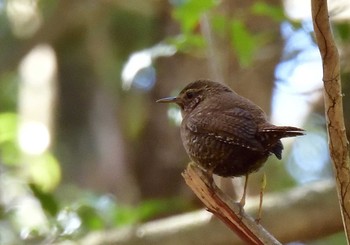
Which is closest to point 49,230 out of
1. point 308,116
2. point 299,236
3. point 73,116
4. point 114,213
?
point 114,213

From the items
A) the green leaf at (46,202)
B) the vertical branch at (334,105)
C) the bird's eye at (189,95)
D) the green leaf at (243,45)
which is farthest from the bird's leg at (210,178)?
the green leaf at (46,202)

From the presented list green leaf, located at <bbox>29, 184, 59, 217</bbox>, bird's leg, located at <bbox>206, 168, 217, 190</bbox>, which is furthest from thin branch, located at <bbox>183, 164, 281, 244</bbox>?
green leaf, located at <bbox>29, 184, 59, 217</bbox>

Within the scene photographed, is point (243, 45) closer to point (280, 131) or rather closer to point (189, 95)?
point (189, 95)

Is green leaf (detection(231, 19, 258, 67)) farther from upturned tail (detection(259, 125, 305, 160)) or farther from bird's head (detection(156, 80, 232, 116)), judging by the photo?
upturned tail (detection(259, 125, 305, 160))

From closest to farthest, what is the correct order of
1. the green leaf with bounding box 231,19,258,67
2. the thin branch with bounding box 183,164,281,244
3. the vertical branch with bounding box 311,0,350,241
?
the vertical branch with bounding box 311,0,350,241 → the thin branch with bounding box 183,164,281,244 → the green leaf with bounding box 231,19,258,67

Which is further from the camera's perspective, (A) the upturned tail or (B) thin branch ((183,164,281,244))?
(A) the upturned tail

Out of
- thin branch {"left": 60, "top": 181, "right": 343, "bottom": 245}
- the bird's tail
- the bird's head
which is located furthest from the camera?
thin branch {"left": 60, "top": 181, "right": 343, "bottom": 245}
